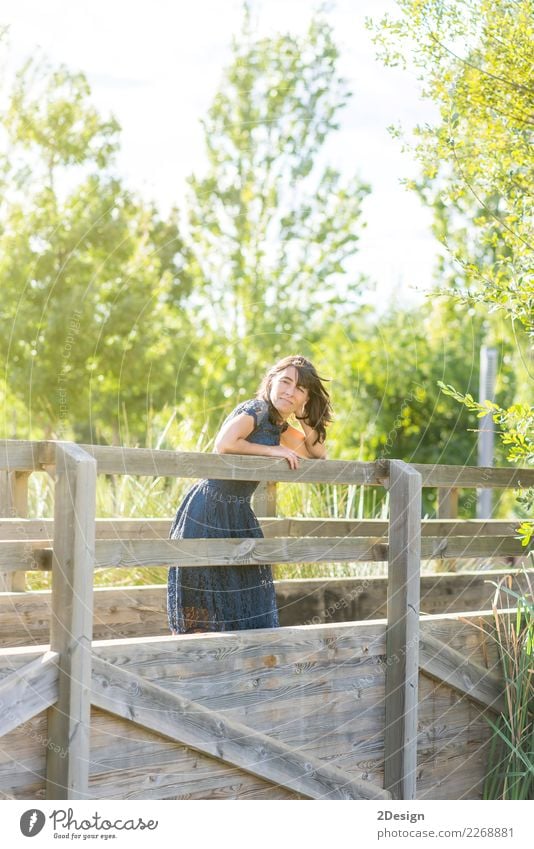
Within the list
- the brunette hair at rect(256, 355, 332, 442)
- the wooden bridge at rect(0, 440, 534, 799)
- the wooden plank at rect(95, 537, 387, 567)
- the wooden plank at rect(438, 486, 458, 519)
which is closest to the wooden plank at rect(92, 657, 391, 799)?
the wooden bridge at rect(0, 440, 534, 799)

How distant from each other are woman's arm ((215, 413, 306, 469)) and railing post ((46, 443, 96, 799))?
69 cm

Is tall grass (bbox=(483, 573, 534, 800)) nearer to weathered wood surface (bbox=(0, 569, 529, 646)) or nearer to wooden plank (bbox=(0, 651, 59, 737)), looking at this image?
weathered wood surface (bbox=(0, 569, 529, 646))

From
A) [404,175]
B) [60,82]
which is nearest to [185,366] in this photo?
[60,82]

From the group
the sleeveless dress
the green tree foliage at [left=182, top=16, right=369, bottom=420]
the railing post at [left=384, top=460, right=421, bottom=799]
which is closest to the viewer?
the railing post at [left=384, top=460, right=421, bottom=799]

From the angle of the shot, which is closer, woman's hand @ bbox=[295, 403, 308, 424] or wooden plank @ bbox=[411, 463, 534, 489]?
wooden plank @ bbox=[411, 463, 534, 489]

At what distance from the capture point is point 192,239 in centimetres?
754

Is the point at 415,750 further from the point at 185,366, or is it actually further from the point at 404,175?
the point at 185,366

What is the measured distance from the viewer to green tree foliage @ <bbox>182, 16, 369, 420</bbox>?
580cm

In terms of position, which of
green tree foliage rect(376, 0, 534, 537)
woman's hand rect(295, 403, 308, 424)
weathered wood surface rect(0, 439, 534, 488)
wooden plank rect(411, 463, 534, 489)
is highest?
green tree foliage rect(376, 0, 534, 537)

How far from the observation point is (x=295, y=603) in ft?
13.9

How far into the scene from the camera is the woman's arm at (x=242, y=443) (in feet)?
10.4

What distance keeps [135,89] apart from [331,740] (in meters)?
2.58

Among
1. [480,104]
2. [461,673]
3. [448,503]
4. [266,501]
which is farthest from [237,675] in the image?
[480,104]
